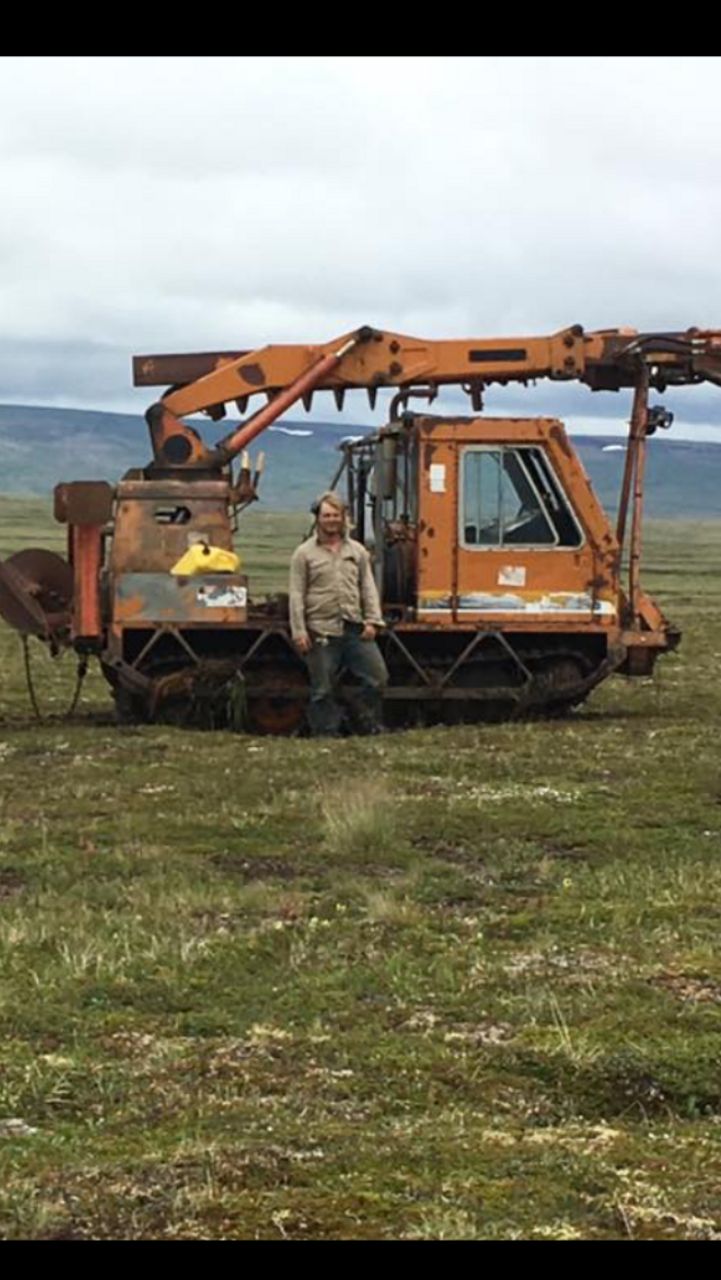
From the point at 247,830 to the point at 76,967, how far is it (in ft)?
12.0

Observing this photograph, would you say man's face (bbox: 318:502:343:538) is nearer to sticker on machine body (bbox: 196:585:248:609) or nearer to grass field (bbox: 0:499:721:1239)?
sticker on machine body (bbox: 196:585:248:609)

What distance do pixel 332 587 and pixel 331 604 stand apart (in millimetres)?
145

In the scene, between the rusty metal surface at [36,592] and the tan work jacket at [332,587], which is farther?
the rusty metal surface at [36,592]

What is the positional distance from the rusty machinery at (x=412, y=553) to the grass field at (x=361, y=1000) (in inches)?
106

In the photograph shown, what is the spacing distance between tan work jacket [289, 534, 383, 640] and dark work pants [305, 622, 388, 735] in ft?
0.40

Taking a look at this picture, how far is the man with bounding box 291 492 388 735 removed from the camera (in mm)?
15797

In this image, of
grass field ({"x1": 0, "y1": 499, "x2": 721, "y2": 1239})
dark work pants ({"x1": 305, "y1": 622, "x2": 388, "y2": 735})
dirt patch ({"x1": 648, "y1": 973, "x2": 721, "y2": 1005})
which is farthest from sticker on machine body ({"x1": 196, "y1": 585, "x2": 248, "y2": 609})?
dirt patch ({"x1": 648, "y1": 973, "x2": 721, "y2": 1005})

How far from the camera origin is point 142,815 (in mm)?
11945

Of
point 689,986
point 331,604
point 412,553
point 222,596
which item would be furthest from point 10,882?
point 412,553

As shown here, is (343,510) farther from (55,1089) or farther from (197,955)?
(55,1089)

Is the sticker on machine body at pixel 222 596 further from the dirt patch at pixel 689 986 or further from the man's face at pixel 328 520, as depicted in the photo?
the dirt patch at pixel 689 986

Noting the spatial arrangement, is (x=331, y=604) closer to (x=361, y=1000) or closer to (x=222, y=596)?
(x=222, y=596)

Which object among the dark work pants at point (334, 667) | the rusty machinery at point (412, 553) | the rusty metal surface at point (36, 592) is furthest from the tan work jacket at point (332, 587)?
the rusty metal surface at point (36, 592)

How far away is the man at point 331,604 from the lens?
1580 centimetres
